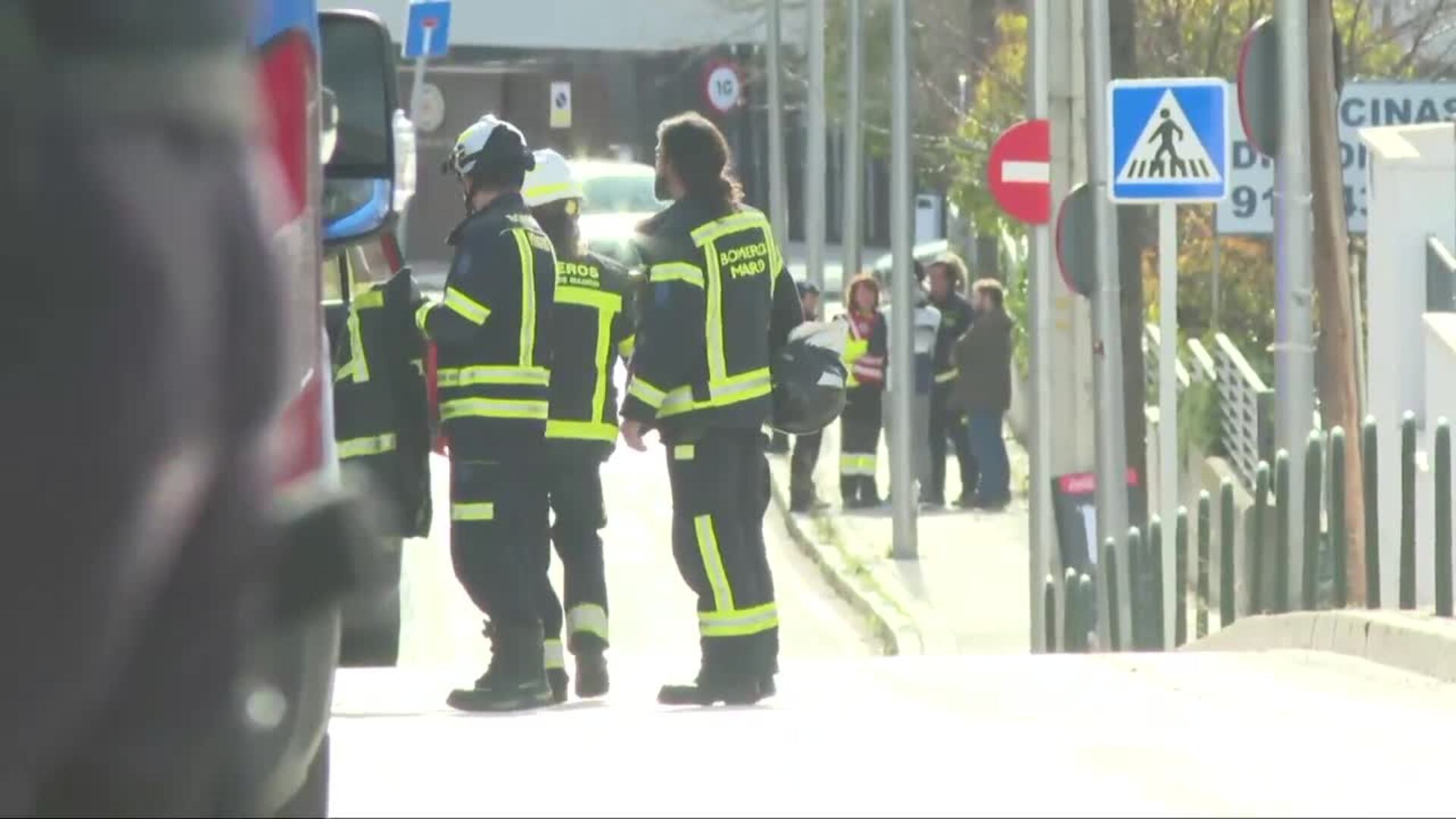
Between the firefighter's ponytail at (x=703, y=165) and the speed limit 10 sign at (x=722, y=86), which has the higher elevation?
the speed limit 10 sign at (x=722, y=86)

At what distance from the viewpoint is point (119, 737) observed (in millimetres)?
2197

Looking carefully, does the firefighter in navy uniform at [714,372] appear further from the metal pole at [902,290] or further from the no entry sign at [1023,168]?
the metal pole at [902,290]

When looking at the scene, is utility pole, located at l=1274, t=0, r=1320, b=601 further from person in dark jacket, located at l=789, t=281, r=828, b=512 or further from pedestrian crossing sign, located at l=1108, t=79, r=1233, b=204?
person in dark jacket, located at l=789, t=281, r=828, b=512

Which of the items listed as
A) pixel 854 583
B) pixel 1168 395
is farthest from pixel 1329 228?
pixel 854 583

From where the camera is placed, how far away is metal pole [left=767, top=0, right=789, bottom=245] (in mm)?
36625

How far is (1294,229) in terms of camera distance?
14617mm

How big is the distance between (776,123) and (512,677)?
2740cm

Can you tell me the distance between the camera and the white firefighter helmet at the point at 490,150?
9555mm

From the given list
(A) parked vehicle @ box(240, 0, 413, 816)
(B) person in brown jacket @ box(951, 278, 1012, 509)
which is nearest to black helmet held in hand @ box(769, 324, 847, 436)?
(A) parked vehicle @ box(240, 0, 413, 816)

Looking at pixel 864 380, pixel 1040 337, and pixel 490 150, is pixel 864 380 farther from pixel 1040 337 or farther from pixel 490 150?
pixel 490 150

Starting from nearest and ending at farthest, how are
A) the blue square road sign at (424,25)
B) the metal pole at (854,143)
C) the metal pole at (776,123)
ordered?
the metal pole at (854,143) < the blue square road sign at (424,25) < the metal pole at (776,123)

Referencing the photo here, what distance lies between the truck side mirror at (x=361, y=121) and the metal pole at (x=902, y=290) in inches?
718

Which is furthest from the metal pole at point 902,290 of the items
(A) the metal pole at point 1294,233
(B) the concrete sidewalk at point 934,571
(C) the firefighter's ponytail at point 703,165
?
(C) the firefighter's ponytail at point 703,165

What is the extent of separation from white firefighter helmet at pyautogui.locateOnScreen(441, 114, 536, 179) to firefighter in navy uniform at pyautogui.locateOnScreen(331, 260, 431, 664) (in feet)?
1.20
